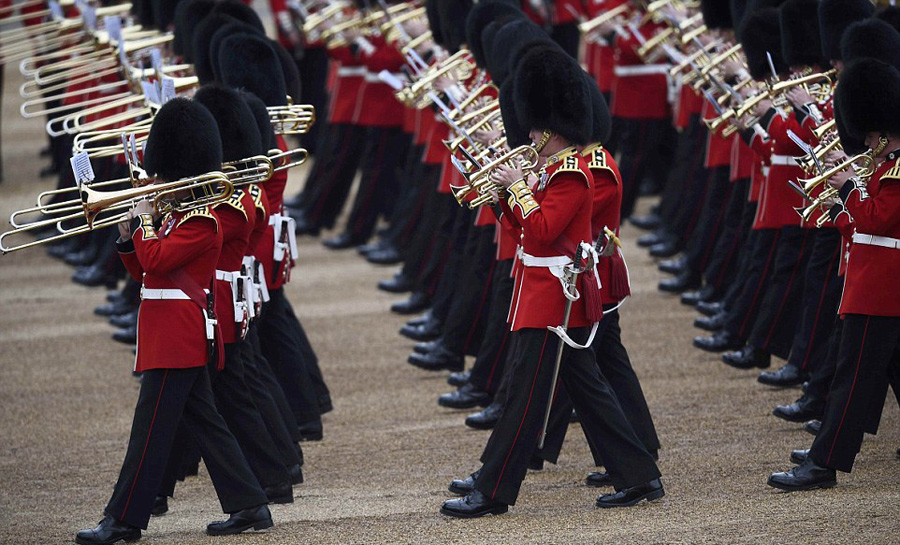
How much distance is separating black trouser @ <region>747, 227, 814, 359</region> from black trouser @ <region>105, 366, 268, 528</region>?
233 cm

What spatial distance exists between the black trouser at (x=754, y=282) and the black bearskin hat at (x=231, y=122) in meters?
2.23

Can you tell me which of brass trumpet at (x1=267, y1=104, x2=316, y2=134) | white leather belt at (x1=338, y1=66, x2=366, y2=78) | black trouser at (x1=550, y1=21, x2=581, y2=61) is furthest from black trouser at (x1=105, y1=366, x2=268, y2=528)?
black trouser at (x1=550, y1=21, x2=581, y2=61)

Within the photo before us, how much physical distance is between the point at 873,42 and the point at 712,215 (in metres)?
2.18

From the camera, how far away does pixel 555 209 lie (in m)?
4.43

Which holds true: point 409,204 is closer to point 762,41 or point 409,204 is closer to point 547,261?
point 762,41

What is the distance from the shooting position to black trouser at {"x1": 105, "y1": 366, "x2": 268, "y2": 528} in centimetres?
440

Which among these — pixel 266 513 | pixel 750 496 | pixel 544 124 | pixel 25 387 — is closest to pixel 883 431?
pixel 750 496

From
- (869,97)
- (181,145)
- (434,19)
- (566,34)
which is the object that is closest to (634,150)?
(566,34)

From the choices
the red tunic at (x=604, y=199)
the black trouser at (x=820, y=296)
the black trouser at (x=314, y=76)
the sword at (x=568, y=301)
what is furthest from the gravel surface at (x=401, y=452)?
the black trouser at (x=314, y=76)

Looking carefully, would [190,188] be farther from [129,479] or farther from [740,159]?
[740,159]

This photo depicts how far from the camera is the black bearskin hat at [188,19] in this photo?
21.4 ft

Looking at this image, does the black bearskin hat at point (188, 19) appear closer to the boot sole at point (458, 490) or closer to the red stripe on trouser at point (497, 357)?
the red stripe on trouser at point (497, 357)

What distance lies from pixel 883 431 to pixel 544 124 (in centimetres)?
168

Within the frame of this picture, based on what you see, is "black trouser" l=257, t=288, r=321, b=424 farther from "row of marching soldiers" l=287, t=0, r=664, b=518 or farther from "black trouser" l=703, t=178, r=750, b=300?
"black trouser" l=703, t=178, r=750, b=300
